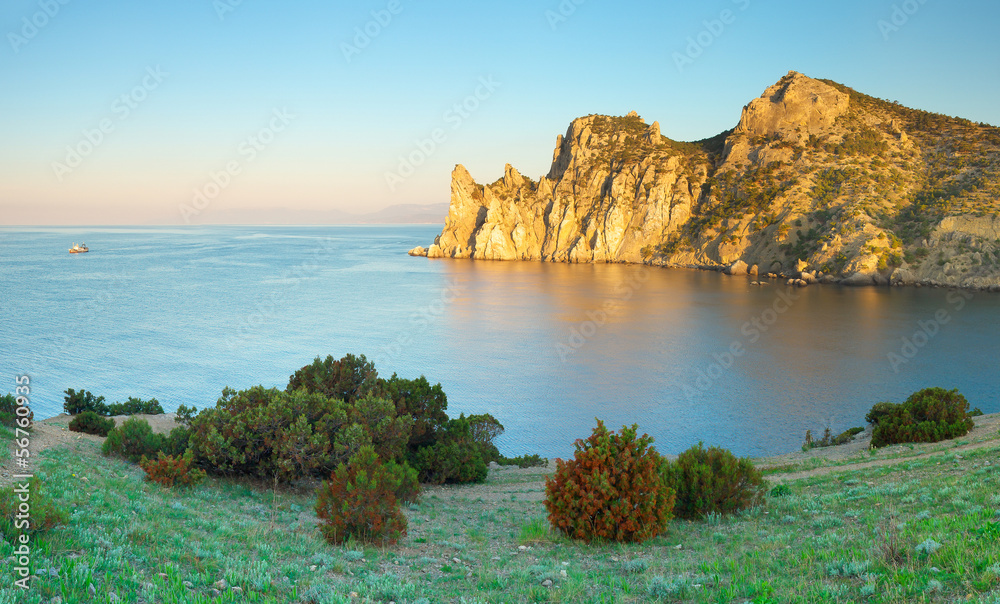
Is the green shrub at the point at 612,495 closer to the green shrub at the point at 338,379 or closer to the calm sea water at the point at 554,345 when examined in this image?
the green shrub at the point at 338,379

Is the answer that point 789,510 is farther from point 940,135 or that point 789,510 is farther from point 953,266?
point 940,135

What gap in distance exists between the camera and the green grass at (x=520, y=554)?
5.10 metres

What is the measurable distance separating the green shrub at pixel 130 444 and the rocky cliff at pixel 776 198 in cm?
7822

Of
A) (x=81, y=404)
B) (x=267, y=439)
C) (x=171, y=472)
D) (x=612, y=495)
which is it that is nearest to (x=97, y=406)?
(x=81, y=404)

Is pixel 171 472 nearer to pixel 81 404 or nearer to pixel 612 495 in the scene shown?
pixel 612 495

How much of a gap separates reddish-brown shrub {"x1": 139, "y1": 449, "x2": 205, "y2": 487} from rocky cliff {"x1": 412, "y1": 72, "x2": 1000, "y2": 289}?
3087 inches

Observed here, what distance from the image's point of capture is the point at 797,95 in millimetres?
108312

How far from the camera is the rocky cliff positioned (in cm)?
7275

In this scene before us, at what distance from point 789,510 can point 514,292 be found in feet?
203

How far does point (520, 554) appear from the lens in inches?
309

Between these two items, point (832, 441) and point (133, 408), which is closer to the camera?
point (832, 441)

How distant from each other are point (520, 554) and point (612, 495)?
1648 mm

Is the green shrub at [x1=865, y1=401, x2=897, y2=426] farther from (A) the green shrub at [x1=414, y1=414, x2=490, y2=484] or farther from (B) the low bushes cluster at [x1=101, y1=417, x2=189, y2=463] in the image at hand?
(B) the low bushes cluster at [x1=101, y1=417, x2=189, y2=463]

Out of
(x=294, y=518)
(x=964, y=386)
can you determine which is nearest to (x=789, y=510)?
(x=294, y=518)
